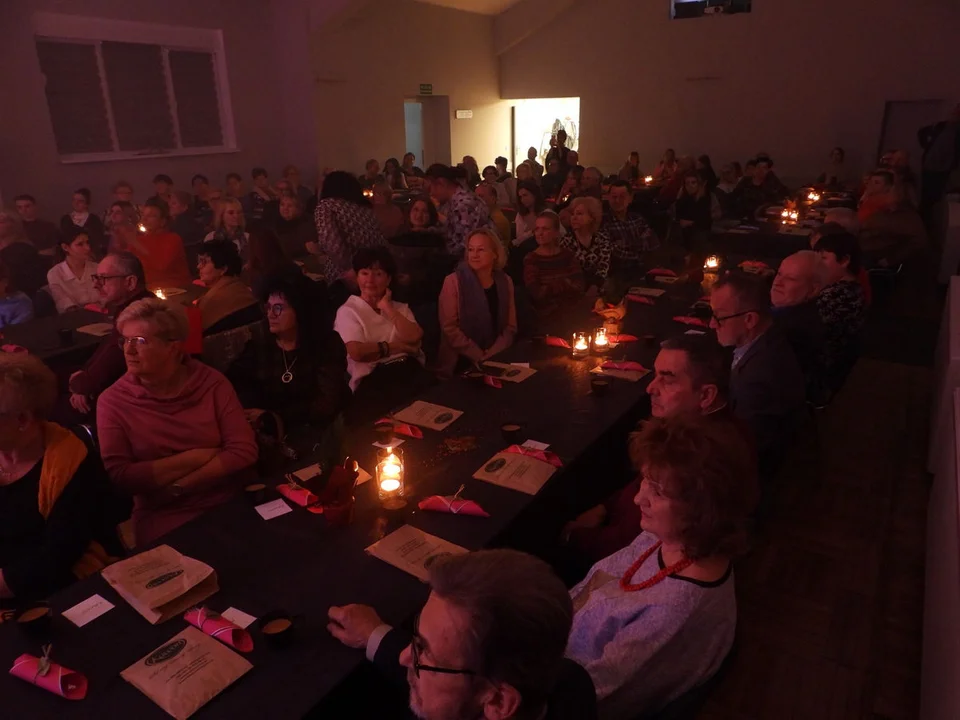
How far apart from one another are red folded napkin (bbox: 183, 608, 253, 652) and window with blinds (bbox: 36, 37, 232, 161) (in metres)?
8.70

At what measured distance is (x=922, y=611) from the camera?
2873mm

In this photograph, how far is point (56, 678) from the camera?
1428mm

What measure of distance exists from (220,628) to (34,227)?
24.7 feet

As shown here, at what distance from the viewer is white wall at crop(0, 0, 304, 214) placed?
780 centimetres

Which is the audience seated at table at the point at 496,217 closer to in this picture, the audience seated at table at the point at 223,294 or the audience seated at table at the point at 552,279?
the audience seated at table at the point at 552,279

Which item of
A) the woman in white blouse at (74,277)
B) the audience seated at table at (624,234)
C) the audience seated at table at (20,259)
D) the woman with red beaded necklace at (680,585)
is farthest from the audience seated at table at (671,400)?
the audience seated at table at (20,259)

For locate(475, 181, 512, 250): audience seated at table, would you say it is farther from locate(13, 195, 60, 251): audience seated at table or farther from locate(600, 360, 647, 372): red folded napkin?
locate(13, 195, 60, 251): audience seated at table

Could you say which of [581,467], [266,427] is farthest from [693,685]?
[266,427]

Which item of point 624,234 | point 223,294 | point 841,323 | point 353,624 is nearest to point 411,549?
point 353,624

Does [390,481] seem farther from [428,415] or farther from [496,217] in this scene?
[496,217]

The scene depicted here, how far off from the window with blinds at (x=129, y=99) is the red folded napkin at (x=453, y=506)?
28.1 feet

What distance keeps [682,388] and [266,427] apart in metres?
1.88

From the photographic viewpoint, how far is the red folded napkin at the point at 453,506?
6.77 feet

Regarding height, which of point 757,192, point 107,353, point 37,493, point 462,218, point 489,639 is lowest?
point 37,493
